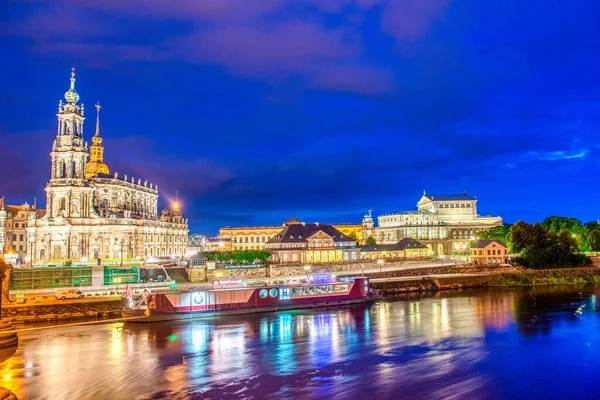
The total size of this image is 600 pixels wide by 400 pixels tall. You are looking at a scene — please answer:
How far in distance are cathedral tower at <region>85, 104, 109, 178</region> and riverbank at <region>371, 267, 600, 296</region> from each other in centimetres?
6928

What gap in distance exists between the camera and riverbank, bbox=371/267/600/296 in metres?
73.2

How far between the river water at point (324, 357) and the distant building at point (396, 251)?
54.2 meters

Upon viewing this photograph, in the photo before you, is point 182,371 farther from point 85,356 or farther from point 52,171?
point 52,171

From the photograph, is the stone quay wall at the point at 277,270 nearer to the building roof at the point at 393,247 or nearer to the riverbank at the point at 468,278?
the riverbank at the point at 468,278

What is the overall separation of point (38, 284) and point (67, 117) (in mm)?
42965

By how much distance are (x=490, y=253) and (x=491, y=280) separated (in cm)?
1445

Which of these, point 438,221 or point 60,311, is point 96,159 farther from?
point 438,221

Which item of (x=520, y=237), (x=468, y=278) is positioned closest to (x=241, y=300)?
(x=468, y=278)

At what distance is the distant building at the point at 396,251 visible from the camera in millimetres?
106250

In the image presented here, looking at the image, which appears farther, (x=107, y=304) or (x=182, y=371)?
(x=107, y=304)

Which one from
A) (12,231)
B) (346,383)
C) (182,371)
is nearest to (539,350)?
(346,383)

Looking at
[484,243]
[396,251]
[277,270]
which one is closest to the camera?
[277,270]

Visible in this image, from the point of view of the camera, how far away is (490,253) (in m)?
91.1

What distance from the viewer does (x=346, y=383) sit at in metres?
27.4
